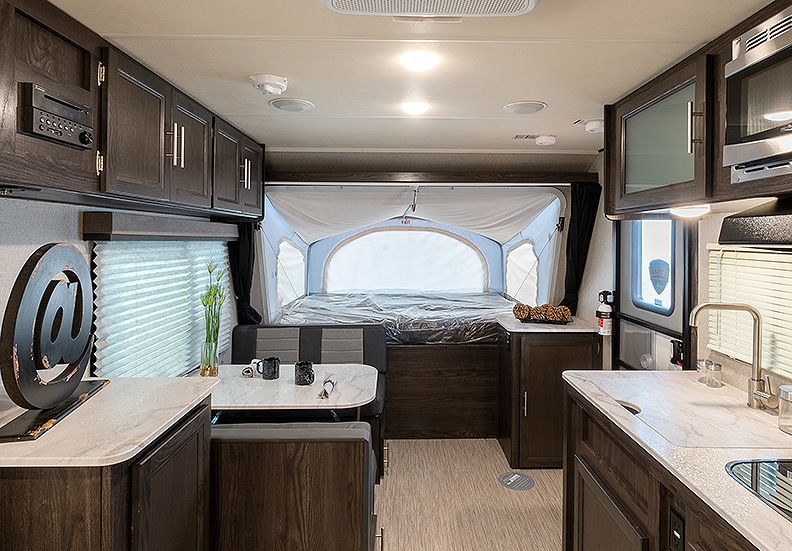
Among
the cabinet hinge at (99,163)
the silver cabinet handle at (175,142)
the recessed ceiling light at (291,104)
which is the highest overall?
the recessed ceiling light at (291,104)

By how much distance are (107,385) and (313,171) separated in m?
2.62

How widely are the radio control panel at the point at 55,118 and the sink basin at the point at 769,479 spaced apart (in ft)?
6.56

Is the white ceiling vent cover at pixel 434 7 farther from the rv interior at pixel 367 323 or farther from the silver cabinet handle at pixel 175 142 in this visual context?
the silver cabinet handle at pixel 175 142

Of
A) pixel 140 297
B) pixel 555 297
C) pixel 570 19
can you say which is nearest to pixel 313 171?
pixel 140 297

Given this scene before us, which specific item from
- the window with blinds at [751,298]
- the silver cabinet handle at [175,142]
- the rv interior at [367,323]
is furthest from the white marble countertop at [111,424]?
the window with blinds at [751,298]

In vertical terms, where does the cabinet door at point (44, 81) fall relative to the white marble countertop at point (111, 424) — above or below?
above

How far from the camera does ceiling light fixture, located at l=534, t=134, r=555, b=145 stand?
11.7 feet

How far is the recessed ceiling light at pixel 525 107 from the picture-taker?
2.68 metres

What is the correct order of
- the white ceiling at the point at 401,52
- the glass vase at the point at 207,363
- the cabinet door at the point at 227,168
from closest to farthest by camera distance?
the white ceiling at the point at 401,52, the cabinet door at the point at 227,168, the glass vase at the point at 207,363

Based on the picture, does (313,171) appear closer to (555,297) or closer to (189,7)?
(555,297)

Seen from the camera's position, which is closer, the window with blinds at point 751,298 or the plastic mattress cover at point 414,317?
the window with blinds at point 751,298

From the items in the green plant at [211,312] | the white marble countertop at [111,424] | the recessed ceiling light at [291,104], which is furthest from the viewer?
the green plant at [211,312]

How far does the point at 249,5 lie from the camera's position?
5.13ft

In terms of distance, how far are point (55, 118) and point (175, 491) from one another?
1.15 m
